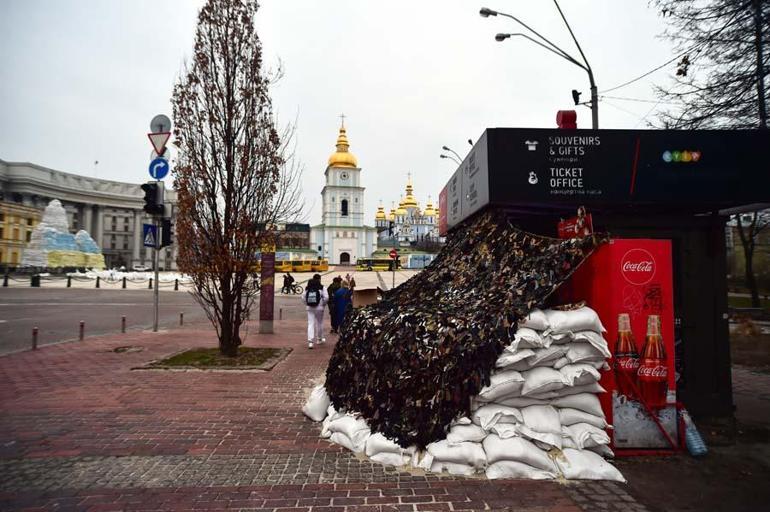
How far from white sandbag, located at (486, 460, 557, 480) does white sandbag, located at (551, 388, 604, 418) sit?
1.94 ft

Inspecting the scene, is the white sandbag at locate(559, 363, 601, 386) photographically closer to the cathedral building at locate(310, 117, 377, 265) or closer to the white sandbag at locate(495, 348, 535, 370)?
the white sandbag at locate(495, 348, 535, 370)

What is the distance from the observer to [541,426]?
380cm

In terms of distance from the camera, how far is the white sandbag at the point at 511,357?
3.80 metres

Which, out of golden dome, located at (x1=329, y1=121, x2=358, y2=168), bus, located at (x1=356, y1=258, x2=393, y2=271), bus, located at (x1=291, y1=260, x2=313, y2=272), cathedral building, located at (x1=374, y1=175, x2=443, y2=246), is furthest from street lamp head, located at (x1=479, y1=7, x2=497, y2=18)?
cathedral building, located at (x1=374, y1=175, x2=443, y2=246)

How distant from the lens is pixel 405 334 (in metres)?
4.37

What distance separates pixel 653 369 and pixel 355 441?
9.72 feet

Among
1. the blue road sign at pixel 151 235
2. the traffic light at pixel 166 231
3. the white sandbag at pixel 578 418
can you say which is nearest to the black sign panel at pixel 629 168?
the white sandbag at pixel 578 418

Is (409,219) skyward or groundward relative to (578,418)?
skyward

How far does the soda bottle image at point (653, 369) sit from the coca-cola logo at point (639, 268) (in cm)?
38

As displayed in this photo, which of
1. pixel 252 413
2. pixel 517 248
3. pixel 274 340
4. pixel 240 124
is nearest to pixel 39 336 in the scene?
pixel 274 340

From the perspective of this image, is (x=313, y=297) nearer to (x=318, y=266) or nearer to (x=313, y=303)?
(x=313, y=303)

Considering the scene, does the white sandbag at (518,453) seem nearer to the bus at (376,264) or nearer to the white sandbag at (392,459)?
the white sandbag at (392,459)

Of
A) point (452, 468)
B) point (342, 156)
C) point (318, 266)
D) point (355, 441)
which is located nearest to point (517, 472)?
point (452, 468)

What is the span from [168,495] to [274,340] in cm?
806
